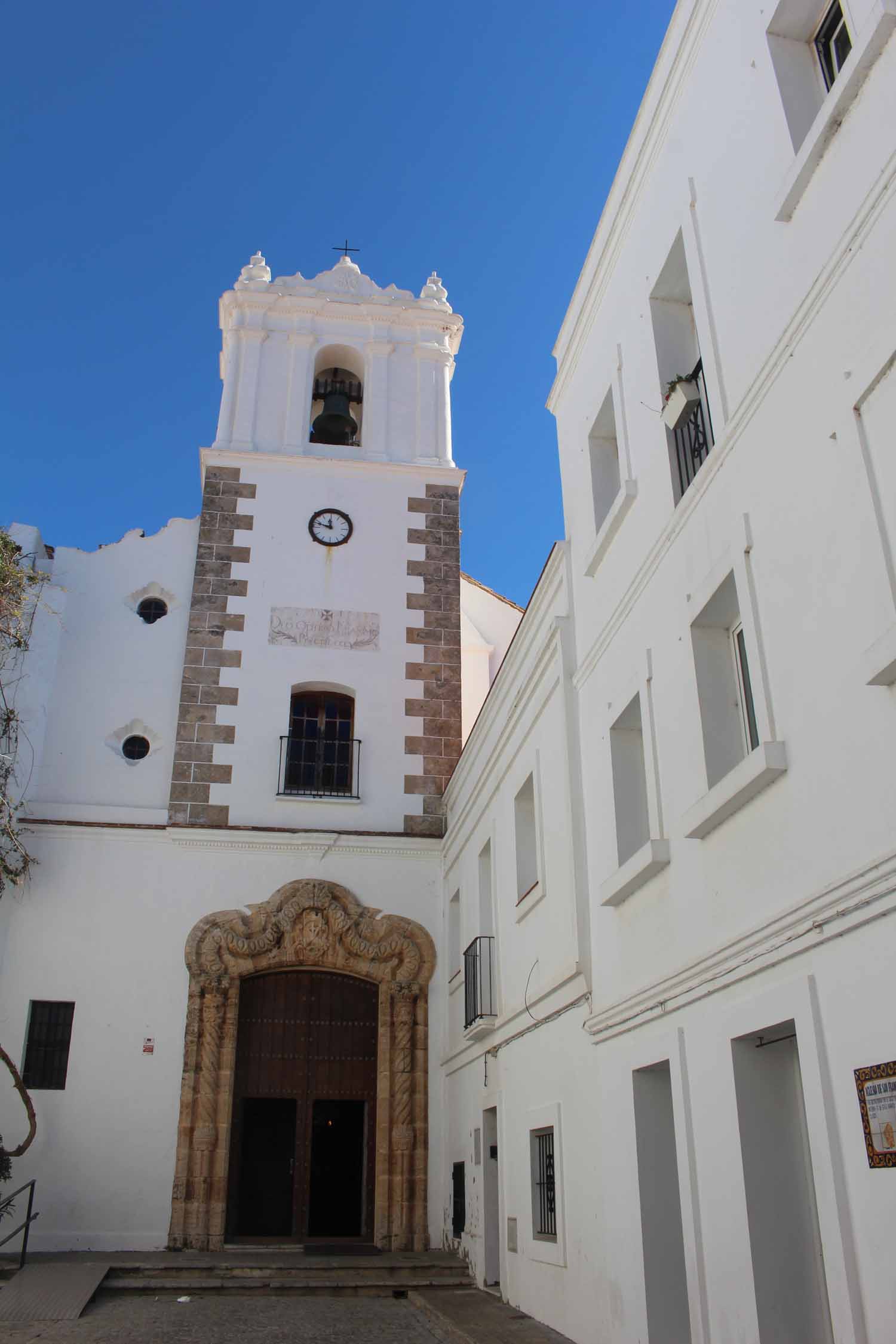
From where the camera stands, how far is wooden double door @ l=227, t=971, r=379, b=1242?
11828 millimetres

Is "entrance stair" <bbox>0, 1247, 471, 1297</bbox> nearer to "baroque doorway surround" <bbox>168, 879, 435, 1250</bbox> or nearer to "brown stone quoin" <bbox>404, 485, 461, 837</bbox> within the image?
"baroque doorway surround" <bbox>168, 879, 435, 1250</bbox>

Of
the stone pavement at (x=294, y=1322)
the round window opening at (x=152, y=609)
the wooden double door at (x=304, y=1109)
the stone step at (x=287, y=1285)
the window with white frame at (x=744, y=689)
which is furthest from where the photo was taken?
the round window opening at (x=152, y=609)

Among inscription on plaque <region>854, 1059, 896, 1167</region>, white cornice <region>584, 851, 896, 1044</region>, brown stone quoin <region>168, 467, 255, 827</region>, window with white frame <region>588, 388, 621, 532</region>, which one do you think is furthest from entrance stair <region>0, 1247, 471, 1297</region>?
inscription on plaque <region>854, 1059, 896, 1167</region>

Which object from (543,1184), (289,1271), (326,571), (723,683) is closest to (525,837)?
(543,1184)

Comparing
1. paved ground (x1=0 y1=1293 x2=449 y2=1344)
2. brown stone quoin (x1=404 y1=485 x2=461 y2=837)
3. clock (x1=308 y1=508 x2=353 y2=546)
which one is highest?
clock (x1=308 y1=508 x2=353 y2=546)

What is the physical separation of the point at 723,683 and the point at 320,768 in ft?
26.4

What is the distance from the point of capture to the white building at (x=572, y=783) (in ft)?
15.1

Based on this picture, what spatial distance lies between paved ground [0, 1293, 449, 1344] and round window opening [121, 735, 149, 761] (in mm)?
5661

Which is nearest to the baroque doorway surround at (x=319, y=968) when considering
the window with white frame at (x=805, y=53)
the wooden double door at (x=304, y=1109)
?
the wooden double door at (x=304, y=1109)

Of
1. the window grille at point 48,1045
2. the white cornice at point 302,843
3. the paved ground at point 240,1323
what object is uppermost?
the white cornice at point 302,843

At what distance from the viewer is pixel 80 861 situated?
12500mm

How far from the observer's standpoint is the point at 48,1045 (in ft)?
38.5

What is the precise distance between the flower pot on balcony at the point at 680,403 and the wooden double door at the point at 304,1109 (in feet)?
26.2

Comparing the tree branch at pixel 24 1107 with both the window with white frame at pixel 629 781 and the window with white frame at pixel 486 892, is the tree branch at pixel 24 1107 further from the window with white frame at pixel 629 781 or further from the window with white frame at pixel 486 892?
the window with white frame at pixel 629 781
